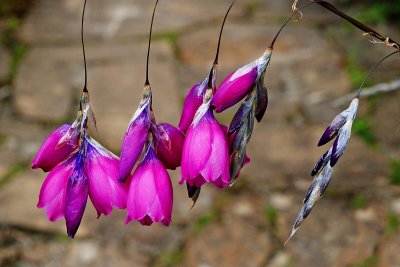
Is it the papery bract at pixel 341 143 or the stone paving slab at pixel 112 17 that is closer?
the papery bract at pixel 341 143

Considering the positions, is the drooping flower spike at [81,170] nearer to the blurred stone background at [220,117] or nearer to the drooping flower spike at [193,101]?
the drooping flower spike at [193,101]

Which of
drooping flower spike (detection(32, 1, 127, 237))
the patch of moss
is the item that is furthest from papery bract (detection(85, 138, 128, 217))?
the patch of moss

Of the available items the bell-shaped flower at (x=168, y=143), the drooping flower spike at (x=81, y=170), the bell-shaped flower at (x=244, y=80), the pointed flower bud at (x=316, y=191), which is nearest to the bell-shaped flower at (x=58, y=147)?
the drooping flower spike at (x=81, y=170)

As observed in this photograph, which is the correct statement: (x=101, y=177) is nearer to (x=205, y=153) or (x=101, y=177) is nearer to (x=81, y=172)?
(x=81, y=172)

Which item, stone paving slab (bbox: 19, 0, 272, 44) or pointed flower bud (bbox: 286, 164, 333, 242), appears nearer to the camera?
pointed flower bud (bbox: 286, 164, 333, 242)

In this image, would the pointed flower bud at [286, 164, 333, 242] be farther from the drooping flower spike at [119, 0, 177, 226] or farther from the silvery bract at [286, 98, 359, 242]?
the drooping flower spike at [119, 0, 177, 226]

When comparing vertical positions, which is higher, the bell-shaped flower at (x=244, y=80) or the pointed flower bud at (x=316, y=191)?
the bell-shaped flower at (x=244, y=80)

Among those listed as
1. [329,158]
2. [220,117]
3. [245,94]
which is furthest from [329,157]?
[220,117]

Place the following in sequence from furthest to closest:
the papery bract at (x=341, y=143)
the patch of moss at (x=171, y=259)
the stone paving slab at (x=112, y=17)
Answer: the stone paving slab at (x=112, y=17) < the patch of moss at (x=171, y=259) < the papery bract at (x=341, y=143)
